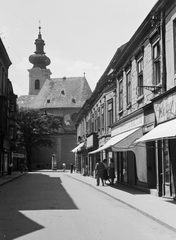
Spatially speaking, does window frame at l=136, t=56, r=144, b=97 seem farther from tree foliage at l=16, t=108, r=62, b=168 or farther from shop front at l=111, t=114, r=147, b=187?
tree foliage at l=16, t=108, r=62, b=168

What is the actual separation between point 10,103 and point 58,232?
38286 millimetres

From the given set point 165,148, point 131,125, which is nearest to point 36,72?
point 131,125

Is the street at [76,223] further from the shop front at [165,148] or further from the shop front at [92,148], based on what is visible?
the shop front at [92,148]

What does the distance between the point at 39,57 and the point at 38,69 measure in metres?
3.02

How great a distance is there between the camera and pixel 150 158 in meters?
18.3

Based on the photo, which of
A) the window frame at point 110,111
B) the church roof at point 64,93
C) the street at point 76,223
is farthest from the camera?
the church roof at point 64,93

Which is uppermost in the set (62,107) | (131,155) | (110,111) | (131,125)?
(62,107)

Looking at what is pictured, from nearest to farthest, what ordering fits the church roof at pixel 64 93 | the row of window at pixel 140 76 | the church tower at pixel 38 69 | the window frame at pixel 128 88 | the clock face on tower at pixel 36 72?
the row of window at pixel 140 76 → the window frame at pixel 128 88 → the church roof at pixel 64 93 → the clock face on tower at pixel 36 72 → the church tower at pixel 38 69

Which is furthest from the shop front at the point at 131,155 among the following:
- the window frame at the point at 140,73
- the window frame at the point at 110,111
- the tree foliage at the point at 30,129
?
the tree foliage at the point at 30,129

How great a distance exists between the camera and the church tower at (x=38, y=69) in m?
95.8

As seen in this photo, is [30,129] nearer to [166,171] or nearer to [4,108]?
[4,108]

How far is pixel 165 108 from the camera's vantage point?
15.5 m

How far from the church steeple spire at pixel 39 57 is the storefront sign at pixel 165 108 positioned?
81.6 meters

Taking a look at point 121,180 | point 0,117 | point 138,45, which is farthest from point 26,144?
point 138,45
